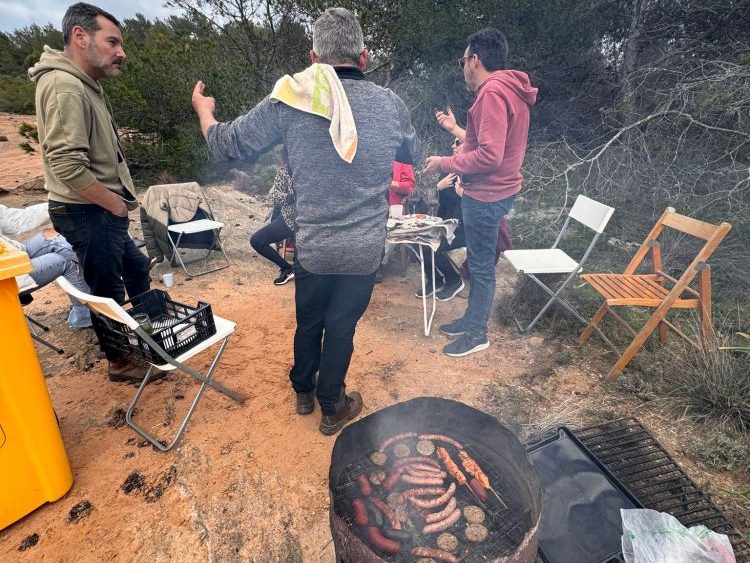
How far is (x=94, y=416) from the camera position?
2.76m

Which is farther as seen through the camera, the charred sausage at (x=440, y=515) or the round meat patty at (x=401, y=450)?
the round meat patty at (x=401, y=450)

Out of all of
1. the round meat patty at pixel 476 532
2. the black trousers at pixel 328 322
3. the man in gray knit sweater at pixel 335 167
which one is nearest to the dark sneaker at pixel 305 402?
the black trousers at pixel 328 322

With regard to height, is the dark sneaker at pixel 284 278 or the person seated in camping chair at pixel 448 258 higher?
the person seated in camping chair at pixel 448 258

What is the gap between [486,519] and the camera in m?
1.72

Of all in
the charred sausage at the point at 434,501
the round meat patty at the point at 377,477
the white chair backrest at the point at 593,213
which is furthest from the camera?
the white chair backrest at the point at 593,213

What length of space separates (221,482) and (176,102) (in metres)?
8.11

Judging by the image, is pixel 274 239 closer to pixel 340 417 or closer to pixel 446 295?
pixel 446 295

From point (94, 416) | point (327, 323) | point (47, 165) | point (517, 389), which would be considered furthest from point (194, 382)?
point (517, 389)

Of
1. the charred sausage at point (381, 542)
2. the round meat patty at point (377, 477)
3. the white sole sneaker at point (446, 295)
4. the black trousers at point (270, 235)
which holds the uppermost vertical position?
the black trousers at point (270, 235)

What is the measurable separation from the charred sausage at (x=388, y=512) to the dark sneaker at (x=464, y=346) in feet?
6.34

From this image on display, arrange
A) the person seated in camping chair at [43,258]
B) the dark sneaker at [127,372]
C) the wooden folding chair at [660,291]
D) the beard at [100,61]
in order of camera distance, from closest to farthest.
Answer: the beard at [100,61] → the wooden folding chair at [660,291] → the dark sneaker at [127,372] → the person seated in camping chair at [43,258]

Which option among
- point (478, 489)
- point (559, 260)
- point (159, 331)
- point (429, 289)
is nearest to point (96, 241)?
point (159, 331)

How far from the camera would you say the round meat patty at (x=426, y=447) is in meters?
2.01

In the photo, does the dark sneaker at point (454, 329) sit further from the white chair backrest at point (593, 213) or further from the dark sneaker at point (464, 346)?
the white chair backrest at point (593, 213)
